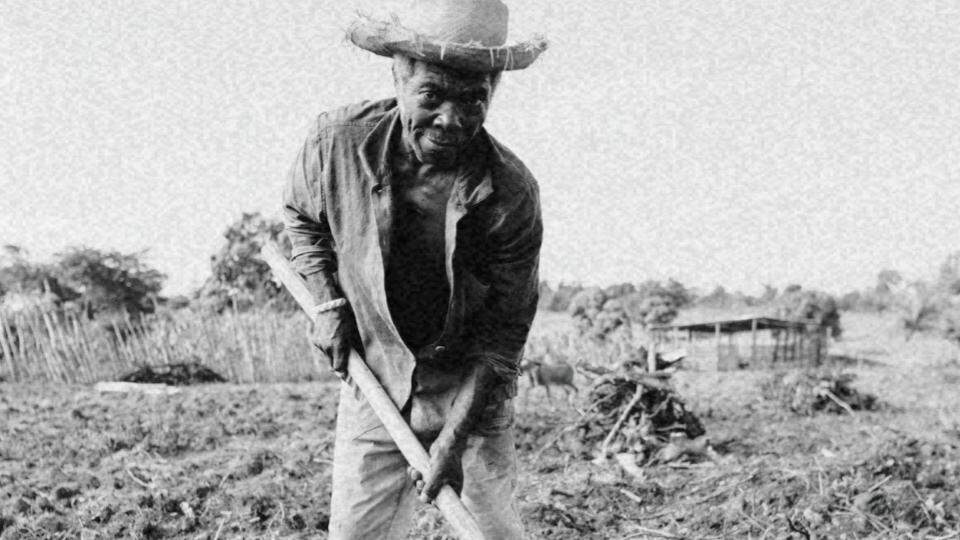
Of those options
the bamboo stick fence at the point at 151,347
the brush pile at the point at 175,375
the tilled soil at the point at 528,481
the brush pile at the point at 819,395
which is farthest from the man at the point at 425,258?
the bamboo stick fence at the point at 151,347

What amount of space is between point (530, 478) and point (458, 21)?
14.8ft

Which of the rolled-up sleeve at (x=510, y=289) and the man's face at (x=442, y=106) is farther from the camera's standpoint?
the rolled-up sleeve at (x=510, y=289)

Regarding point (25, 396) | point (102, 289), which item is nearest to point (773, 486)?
point (25, 396)

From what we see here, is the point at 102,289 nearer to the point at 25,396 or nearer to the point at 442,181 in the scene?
the point at 25,396

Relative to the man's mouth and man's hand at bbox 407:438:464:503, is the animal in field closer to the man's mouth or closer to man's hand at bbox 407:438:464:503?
man's hand at bbox 407:438:464:503

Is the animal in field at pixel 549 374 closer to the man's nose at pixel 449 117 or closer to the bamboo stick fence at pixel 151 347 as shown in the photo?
the bamboo stick fence at pixel 151 347

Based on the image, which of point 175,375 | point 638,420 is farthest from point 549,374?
point 175,375

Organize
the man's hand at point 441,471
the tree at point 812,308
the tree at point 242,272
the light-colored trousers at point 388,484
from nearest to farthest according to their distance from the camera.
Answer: the man's hand at point 441,471 → the light-colored trousers at point 388,484 → the tree at point 242,272 → the tree at point 812,308

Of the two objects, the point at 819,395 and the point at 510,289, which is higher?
the point at 510,289

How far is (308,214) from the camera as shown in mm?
2227

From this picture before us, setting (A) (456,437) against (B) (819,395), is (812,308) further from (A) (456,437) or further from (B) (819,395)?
(A) (456,437)

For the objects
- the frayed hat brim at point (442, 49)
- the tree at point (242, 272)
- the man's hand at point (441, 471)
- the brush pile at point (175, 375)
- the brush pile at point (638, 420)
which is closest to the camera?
the frayed hat brim at point (442, 49)

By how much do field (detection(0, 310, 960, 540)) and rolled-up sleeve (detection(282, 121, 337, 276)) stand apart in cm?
240

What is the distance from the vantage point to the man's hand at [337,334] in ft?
7.30
